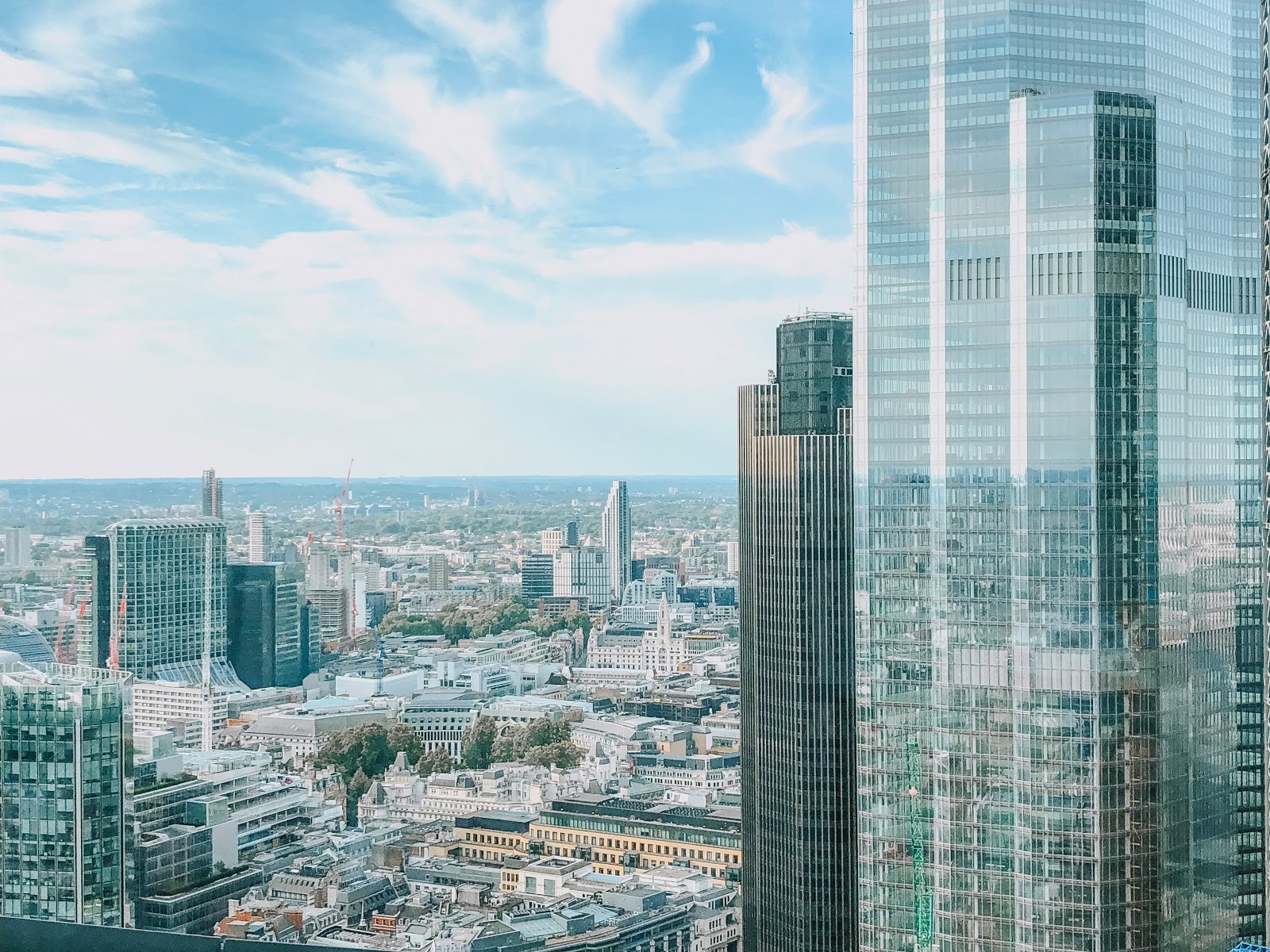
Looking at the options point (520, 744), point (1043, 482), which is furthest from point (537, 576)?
point (1043, 482)

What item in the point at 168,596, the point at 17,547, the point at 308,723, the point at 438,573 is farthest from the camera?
the point at 438,573

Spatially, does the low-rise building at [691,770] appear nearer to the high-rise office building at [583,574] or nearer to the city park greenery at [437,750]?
the city park greenery at [437,750]

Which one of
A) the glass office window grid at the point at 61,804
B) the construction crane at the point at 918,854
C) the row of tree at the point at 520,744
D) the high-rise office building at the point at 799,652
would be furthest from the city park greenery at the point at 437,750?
the construction crane at the point at 918,854

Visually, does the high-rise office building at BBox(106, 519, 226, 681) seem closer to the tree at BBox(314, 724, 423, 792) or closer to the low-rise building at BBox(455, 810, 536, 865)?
the tree at BBox(314, 724, 423, 792)

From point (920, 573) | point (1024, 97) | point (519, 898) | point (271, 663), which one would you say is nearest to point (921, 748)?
point (920, 573)

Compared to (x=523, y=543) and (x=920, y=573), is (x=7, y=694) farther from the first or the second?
(x=523, y=543)

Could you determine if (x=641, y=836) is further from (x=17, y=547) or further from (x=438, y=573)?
(x=438, y=573)

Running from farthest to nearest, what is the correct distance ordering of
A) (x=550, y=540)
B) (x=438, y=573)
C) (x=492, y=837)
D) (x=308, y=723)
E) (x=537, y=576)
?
(x=537, y=576)
(x=550, y=540)
(x=438, y=573)
(x=308, y=723)
(x=492, y=837)

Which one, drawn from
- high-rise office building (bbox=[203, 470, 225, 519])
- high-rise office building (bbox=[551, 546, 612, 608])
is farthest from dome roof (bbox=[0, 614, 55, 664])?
high-rise office building (bbox=[551, 546, 612, 608])
